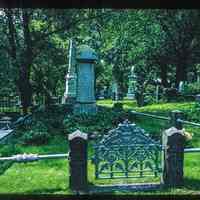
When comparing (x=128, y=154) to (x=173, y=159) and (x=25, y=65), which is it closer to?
(x=173, y=159)

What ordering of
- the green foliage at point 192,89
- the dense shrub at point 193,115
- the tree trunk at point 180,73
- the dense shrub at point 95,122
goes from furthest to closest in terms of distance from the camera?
the tree trunk at point 180,73
the green foliage at point 192,89
the dense shrub at point 193,115
the dense shrub at point 95,122

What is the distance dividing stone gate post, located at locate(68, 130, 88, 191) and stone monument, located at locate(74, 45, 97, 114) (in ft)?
22.5

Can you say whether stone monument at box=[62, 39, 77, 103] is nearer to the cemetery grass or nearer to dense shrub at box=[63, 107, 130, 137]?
dense shrub at box=[63, 107, 130, 137]

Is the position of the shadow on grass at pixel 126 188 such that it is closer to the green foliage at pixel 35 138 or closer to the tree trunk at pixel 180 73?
the green foliage at pixel 35 138

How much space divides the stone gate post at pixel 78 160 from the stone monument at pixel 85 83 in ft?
22.5

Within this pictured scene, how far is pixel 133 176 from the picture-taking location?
6.06m

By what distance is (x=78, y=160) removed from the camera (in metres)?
5.68

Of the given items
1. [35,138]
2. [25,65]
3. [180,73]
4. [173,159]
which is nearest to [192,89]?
[180,73]

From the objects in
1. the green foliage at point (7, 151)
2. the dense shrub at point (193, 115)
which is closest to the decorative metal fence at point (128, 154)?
the green foliage at point (7, 151)

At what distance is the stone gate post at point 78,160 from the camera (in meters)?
5.62

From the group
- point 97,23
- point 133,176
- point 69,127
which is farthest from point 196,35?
point 133,176

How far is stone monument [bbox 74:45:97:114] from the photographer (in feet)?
41.3

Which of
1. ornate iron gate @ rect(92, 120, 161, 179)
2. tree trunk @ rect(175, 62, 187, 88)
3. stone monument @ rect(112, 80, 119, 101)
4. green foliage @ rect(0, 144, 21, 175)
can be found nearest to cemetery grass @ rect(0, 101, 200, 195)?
green foliage @ rect(0, 144, 21, 175)

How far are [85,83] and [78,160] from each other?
283 inches
